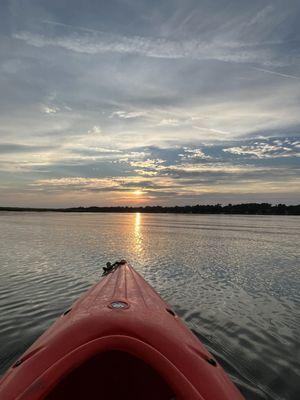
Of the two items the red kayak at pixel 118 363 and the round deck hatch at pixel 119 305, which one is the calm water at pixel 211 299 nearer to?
the red kayak at pixel 118 363

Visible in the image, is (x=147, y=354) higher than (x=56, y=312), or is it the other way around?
(x=147, y=354)

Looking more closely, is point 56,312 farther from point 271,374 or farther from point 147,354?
point 147,354

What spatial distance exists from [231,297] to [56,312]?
20.6 feet

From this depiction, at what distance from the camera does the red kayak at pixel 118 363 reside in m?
3.46

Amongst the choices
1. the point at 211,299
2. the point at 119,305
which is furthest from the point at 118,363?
the point at 211,299

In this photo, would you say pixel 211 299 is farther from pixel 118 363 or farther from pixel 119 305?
pixel 119 305

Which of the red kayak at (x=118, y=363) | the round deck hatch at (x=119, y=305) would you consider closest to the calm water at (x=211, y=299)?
the red kayak at (x=118, y=363)

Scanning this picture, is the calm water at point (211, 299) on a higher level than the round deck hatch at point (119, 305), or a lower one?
lower

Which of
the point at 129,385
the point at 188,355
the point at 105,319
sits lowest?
the point at 129,385

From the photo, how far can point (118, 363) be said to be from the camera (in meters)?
4.88

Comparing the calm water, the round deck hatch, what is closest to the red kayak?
the round deck hatch

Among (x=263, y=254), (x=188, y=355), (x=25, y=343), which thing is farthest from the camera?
(x=263, y=254)

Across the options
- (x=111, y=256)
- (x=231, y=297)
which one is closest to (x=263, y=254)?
(x=111, y=256)

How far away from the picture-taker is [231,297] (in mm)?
→ 12133
